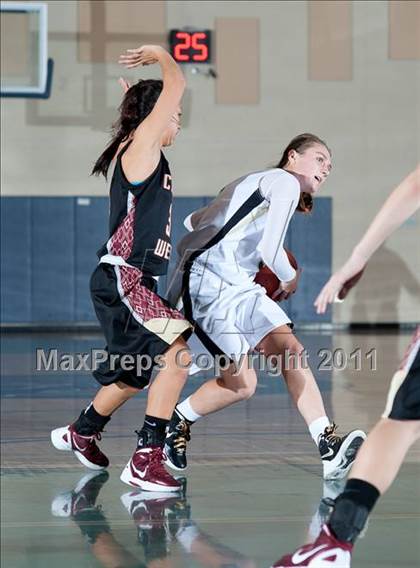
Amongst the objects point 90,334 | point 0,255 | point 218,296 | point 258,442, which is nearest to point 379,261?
point 90,334

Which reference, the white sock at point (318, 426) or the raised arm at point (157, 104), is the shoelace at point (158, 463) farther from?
the raised arm at point (157, 104)

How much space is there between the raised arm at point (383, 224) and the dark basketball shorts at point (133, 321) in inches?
65.4

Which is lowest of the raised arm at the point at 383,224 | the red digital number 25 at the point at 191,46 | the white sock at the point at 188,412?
the white sock at the point at 188,412

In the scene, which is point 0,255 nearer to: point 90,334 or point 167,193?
point 90,334

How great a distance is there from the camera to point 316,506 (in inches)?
166

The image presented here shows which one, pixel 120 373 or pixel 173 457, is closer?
pixel 120 373

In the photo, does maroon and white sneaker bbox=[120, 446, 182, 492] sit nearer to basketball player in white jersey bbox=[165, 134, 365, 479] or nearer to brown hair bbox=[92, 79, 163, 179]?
basketball player in white jersey bbox=[165, 134, 365, 479]

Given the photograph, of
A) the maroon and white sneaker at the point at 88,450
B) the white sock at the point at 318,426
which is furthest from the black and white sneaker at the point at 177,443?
the white sock at the point at 318,426

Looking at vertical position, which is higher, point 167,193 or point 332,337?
point 167,193

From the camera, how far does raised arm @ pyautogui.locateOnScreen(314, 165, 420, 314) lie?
9.54 ft

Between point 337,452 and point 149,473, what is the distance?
775 millimetres

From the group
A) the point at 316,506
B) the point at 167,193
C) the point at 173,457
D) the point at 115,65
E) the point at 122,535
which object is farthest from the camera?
the point at 115,65

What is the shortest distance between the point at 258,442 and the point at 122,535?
2.21m

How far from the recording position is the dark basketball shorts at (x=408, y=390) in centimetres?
292
